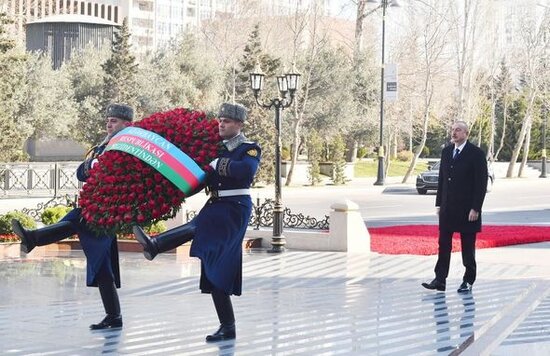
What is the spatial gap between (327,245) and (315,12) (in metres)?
30.6

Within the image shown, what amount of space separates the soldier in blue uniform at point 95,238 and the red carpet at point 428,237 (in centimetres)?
808

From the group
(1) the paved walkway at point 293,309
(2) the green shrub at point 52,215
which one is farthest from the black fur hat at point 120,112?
(2) the green shrub at point 52,215

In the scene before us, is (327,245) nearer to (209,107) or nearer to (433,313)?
(433,313)

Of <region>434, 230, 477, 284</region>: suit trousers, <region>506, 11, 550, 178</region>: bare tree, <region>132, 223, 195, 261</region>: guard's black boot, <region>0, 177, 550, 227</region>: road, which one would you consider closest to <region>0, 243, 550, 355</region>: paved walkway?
<region>434, 230, 477, 284</region>: suit trousers

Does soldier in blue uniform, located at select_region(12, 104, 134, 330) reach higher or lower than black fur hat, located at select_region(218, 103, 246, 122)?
lower

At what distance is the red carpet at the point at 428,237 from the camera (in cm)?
1684

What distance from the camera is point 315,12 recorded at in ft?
152

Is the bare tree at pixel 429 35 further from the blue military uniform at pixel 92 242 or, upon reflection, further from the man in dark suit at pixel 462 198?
the blue military uniform at pixel 92 242

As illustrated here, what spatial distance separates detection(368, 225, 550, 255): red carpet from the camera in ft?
55.3

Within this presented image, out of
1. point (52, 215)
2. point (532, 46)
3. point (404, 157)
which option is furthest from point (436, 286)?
point (404, 157)

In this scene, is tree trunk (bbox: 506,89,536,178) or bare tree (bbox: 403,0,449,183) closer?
bare tree (bbox: 403,0,449,183)

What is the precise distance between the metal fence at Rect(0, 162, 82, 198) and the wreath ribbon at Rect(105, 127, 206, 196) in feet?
83.1

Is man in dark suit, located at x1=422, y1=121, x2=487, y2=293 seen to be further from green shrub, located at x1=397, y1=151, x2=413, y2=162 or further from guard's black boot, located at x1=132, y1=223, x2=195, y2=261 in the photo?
green shrub, located at x1=397, y1=151, x2=413, y2=162

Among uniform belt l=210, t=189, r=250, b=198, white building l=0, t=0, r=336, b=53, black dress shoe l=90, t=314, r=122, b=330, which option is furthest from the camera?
white building l=0, t=0, r=336, b=53
